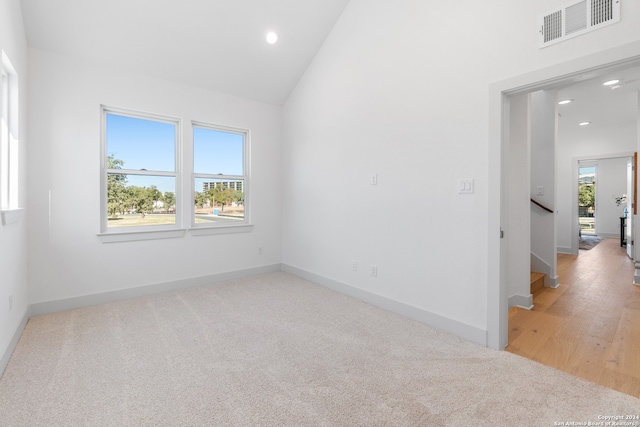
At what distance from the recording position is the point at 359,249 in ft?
11.7

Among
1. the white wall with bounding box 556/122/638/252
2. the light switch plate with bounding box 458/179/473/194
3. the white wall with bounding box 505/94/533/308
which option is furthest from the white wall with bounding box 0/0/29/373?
the white wall with bounding box 556/122/638/252

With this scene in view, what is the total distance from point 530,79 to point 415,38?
1169 millimetres

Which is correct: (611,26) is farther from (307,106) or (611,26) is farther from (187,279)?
(187,279)

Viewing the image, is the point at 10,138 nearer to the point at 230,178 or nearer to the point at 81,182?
the point at 81,182

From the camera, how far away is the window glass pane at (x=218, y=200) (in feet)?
14.0

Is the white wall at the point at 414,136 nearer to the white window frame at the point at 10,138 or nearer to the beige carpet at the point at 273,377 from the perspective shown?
the beige carpet at the point at 273,377

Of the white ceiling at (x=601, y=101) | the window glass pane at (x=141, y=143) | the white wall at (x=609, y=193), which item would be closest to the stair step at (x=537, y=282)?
the white ceiling at (x=601, y=101)

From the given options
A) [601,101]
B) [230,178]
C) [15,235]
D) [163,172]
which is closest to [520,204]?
[601,101]

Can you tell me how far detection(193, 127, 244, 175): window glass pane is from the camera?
425 cm

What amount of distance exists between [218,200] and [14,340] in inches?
101

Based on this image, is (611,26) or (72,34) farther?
(72,34)

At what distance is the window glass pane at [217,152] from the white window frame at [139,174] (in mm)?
260

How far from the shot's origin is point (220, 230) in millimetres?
4316

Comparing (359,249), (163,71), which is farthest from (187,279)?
(163,71)
